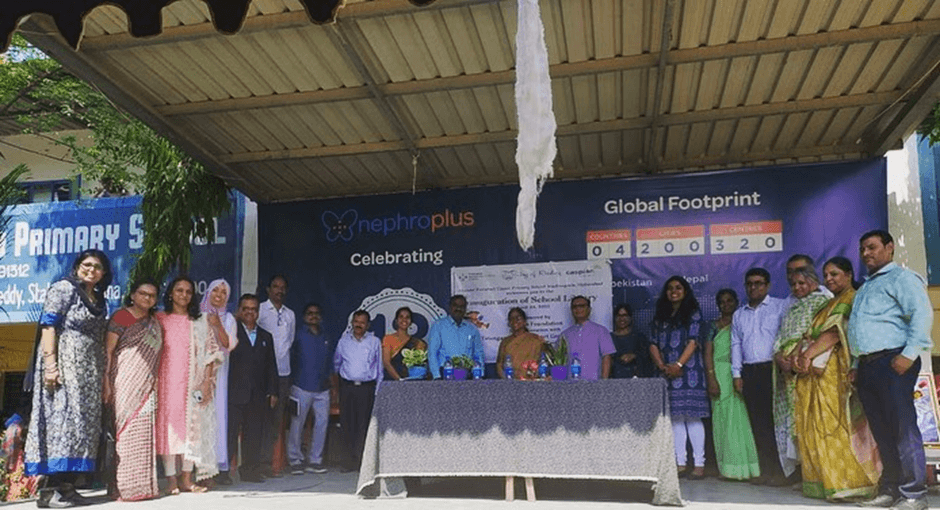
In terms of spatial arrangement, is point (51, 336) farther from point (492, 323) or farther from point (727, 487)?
point (727, 487)

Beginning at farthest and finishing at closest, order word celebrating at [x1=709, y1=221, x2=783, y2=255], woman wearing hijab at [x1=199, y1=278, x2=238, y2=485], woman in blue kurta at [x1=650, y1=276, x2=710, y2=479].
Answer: word celebrating at [x1=709, y1=221, x2=783, y2=255] → woman in blue kurta at [x1=650, y1=276, x2=710, y2=479] → woman wearing hijab at [x1=199, y1=278, x2=238, y2=485]

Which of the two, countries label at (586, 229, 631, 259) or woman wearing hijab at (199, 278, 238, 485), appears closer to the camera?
woman wearing hijab at (199, 278, 238, 485)

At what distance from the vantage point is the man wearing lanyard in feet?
15.9

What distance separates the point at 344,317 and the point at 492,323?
1.59 metres

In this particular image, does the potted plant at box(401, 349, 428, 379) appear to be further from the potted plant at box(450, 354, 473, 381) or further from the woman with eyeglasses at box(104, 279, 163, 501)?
the woman with eyeglasses at box(104, 279, 163, 501)

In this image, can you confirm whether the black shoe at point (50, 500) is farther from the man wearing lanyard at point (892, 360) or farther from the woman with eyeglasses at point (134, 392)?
the man wearing lanyard at point (892, 360)

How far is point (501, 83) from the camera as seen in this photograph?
246 inches

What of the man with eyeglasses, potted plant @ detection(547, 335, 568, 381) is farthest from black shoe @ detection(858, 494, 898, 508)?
potted plant @ detection(547, 335, 568, 381)

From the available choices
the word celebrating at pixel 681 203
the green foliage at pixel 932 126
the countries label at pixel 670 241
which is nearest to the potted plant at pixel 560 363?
the countries label at pixel 670 241

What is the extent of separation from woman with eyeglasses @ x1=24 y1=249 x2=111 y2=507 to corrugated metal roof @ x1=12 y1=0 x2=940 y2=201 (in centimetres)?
171

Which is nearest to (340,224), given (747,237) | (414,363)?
(414,363)

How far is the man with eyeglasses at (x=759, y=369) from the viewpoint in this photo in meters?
6.23

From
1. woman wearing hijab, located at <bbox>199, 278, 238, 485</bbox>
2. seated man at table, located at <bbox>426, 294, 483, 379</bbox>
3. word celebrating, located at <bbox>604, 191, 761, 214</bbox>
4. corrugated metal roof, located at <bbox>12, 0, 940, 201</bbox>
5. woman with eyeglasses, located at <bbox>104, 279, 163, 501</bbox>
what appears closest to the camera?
corrugated metal roof, located at <bbox>12, 0, 940, 201</bbox>

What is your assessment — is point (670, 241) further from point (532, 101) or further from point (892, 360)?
point (532, 101)
